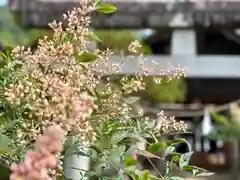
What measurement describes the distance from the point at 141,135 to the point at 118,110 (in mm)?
57

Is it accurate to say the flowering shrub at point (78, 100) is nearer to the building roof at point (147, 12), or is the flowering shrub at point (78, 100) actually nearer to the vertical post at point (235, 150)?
the building roof at point (147, 12)

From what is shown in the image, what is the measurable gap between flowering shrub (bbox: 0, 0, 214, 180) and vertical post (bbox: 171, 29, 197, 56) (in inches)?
115

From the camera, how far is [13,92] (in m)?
0.58

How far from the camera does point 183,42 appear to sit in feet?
12.2

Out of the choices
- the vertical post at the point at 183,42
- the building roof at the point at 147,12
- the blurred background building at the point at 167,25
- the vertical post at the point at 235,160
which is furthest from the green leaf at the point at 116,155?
the vertical post at the point at 235,160

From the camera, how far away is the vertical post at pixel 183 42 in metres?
3.63

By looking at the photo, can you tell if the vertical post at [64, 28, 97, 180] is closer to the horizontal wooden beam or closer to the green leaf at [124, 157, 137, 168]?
the green leaf at [124, 157, 137, 168]

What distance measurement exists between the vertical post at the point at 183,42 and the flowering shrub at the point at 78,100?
2.93m

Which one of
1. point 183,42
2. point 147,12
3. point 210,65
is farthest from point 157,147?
point 210,65

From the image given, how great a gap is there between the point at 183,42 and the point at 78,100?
3.29 m

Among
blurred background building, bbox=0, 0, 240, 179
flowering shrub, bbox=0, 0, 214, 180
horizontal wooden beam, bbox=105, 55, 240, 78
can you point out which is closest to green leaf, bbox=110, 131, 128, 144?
flowering shrub, bbox=0, 0, 214, 180

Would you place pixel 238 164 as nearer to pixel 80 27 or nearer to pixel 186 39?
pixel 186 39

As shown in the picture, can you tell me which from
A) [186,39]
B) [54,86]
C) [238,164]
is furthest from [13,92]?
[238,164]

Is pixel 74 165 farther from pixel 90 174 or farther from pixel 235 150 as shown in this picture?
pixel 235 150
